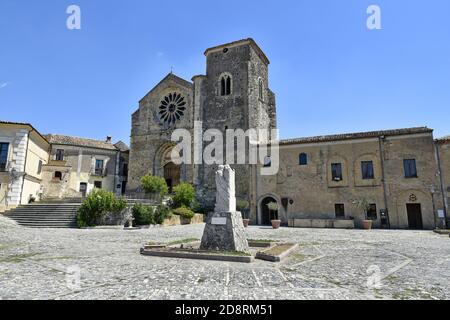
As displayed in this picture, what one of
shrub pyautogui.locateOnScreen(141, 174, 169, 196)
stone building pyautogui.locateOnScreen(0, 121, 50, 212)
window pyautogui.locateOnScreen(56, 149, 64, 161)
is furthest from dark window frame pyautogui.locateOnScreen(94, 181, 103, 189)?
shrub pyautogui.locateOnScreen(141, 174, 169, 196)

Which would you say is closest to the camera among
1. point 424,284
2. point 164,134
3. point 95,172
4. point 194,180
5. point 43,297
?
point 43,297

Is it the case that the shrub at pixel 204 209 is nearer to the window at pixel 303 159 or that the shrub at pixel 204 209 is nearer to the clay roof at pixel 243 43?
the window at pixel 303 159

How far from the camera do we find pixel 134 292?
15.1 feet

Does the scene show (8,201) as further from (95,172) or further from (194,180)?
(194,180)

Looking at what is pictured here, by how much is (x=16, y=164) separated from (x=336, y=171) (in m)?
27.1

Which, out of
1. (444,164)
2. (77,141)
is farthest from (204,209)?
(444,164)

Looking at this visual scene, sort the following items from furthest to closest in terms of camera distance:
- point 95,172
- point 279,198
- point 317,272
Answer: point 95,172, point 279,198, point 317,272

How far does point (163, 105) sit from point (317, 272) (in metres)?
31.4

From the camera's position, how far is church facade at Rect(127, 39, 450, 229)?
22094 millimetres

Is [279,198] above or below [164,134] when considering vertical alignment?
below

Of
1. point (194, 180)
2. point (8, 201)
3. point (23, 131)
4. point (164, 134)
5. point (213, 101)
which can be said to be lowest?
point (8, 201)

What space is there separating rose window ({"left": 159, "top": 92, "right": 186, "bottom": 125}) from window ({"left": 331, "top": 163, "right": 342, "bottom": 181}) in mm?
17802
